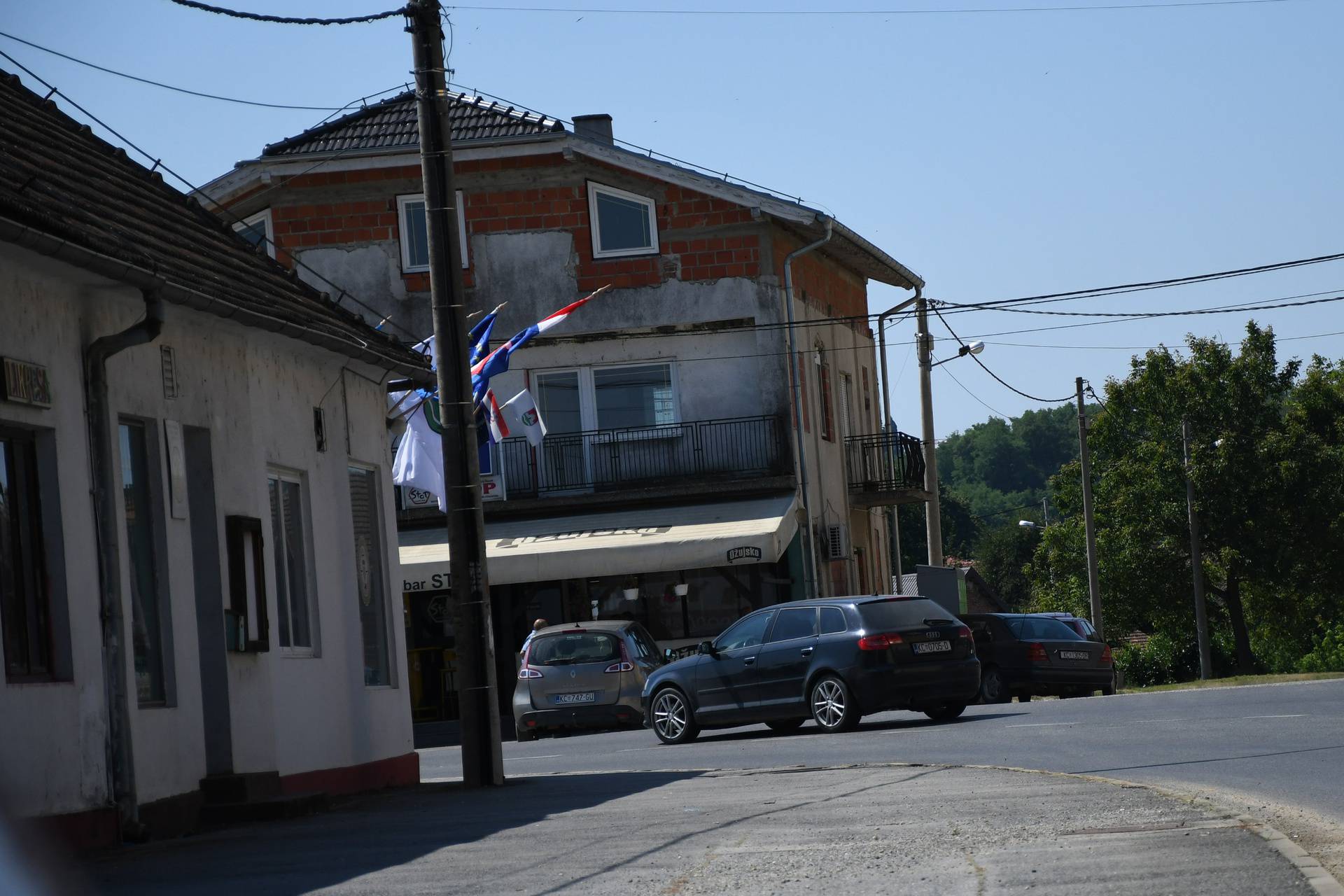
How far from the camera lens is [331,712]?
1531 cm

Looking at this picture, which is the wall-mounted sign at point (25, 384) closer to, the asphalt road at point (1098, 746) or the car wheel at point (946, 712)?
the asphalt road at point (1098, 746)

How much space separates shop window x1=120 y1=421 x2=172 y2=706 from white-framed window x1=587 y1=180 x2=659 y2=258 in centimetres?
2241

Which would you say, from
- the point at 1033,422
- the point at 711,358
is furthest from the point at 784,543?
the point at 1033,422

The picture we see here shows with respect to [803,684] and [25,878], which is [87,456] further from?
[803,684]

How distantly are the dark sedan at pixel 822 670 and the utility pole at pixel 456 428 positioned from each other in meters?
6.29

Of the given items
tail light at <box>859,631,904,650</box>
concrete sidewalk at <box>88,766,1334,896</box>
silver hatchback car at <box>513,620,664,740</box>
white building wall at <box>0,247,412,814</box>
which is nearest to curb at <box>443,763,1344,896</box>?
concrete sidewalk at <box>88,766,1334,896</box>

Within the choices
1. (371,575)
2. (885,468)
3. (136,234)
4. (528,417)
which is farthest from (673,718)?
(885,468)

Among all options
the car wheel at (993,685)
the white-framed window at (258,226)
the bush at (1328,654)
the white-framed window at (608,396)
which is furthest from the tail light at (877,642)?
the bush at (1328,654)

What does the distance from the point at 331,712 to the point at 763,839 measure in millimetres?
6490

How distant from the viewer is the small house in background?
11.0 meters

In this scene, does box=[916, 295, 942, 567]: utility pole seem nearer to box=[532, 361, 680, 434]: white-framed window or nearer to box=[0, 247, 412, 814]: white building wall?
box=[532, 361, 680, 434]: white-framed window

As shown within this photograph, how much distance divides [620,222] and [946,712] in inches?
612

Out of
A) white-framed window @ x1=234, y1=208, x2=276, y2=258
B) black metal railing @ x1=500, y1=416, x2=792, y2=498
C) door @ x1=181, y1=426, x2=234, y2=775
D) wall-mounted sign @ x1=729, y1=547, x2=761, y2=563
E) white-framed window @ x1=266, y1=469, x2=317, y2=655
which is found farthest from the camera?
white-framed window @ x1=234, y1=208, x2=276, y2=258

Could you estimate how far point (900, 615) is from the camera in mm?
21016
